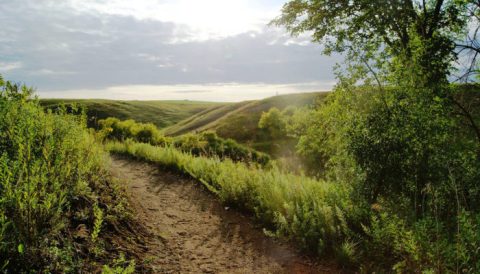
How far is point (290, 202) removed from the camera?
7.11 metres

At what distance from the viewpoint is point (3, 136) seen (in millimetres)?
5391

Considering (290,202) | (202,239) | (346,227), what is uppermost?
(290,202)

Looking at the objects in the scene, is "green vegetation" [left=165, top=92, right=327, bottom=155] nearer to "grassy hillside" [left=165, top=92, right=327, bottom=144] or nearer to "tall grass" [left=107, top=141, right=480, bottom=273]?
"grassy hillside" [left=165, top=92, right=327, bottom=144]

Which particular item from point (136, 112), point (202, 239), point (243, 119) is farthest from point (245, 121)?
point (202, 239)

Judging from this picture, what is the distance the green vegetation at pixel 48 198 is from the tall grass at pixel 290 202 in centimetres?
296

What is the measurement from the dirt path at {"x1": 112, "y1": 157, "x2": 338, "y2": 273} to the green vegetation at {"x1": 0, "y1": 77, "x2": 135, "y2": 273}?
88 cm

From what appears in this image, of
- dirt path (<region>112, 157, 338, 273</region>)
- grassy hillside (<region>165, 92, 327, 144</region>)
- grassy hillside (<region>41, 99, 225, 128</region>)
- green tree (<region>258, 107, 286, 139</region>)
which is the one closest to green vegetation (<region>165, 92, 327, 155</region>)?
grassy hillside (<region>165, 92, 327, 144</region>)

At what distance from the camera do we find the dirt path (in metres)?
5.81

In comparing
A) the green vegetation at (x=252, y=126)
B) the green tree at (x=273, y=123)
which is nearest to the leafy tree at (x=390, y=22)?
the green vegetation at (x=252, y=126)

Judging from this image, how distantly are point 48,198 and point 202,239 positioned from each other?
3467mm

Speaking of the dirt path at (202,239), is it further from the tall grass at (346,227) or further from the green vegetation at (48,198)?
the green vegetation at (48,198)

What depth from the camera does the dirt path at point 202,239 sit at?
19.1ft

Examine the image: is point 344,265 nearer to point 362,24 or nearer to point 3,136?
point 3,136

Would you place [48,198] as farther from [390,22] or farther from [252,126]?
[252,126]
